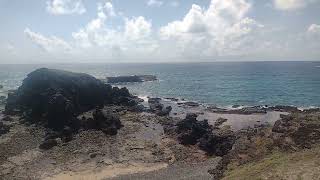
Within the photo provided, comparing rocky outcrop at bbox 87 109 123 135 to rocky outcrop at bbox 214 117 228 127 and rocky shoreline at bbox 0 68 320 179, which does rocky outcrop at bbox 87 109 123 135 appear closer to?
rocky shoreline at bbox 0 68 320 179

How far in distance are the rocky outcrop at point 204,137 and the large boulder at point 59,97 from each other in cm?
2028

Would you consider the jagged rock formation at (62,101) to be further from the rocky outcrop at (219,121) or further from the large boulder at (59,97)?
the rocky outcrop at (219,121)

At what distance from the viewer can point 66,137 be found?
221 feet

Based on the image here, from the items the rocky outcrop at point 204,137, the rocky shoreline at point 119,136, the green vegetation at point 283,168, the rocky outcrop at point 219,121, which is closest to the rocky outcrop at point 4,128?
the rocky shoreline at point 119,136

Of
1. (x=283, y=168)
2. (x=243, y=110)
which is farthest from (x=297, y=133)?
(x=243, y=110)

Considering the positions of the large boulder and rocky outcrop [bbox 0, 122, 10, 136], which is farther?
the large boulder

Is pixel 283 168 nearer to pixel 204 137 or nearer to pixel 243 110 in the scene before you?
pixel 204 137

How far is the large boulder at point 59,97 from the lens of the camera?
251 feet

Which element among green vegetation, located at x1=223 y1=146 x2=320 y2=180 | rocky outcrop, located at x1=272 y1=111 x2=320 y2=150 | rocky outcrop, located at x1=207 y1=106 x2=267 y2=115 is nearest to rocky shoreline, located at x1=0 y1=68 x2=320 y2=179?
rocky outcrop, located at x1=272 y1=111 x2=320 y2=150

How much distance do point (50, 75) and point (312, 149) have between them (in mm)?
61782

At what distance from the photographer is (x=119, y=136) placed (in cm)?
7000

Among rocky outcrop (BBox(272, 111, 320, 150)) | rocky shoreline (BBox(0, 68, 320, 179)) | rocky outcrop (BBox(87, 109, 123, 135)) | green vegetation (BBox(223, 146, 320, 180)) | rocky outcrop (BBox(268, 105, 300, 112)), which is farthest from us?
rocky outcrop (BBox(268, 105, 300, 112))

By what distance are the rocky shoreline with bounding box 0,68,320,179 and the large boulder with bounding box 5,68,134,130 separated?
196 mm

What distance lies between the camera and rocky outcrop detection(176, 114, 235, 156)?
61375 mm
